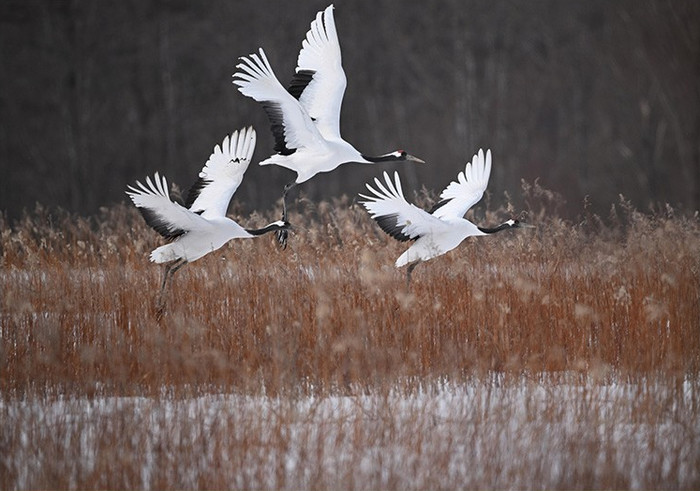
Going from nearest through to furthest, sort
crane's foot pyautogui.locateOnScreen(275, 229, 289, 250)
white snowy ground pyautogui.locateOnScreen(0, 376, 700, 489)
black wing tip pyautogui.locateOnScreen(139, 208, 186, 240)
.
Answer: white snowy ground pyautogui.locateOnScreen(0, 376, 700, 489) < black wing tip pyautogui.locateOnScreen(139, 208, 186, 240) < crane's foot pyautogui.locateOnScreen(275, 229, 289, 250)

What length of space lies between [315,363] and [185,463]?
1.21m

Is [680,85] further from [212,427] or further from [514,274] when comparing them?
[212,427]

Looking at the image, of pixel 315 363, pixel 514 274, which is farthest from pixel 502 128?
pixel 315 363

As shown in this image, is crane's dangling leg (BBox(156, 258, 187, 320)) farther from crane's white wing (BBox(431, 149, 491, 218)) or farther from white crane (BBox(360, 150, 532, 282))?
crane's white wing (BBox(431, 149, 491, 218))

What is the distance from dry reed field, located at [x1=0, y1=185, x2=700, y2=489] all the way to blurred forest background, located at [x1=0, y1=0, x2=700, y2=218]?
9.05 meters

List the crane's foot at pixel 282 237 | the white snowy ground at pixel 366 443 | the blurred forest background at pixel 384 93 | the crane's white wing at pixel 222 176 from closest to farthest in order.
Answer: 1. the white snowy ground at pixel 366 443
2. the crane's white wing at pixel 222 176
3. the crane's foot at pixel 282 237
4. the blurred forest background at pixel 384 93

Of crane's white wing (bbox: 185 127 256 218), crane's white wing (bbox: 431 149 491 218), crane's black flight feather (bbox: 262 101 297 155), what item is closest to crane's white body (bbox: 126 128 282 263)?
crane's white wing (bbox: 185 127 256 218)

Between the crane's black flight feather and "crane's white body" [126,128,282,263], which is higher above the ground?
the crane's black flight feather

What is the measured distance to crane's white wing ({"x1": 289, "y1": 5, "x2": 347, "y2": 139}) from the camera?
6781 mm

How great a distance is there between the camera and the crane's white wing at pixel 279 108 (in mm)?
6172

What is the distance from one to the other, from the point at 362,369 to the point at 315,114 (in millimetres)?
2513

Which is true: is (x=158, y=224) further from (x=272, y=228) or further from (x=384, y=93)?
(x=384, y=93)

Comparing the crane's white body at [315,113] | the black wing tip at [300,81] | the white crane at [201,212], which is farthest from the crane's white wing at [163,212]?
the black wing tip at [300,81]

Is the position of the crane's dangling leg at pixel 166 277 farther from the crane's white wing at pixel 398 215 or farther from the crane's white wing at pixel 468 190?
the crane's white wing at pixel 468 190
